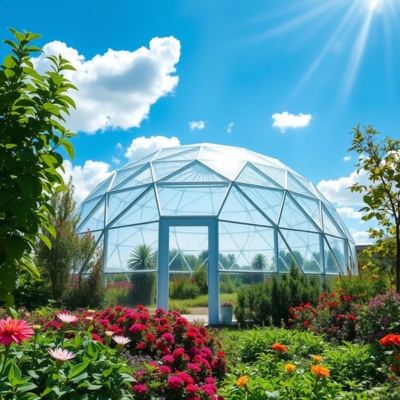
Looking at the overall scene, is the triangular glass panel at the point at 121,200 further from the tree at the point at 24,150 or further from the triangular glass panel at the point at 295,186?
the tree at the point at 24,150

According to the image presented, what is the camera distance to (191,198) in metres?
14.6

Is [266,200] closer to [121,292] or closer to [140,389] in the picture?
[121,292]

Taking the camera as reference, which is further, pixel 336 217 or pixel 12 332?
pixel 336 217

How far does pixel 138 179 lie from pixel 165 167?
118 cm

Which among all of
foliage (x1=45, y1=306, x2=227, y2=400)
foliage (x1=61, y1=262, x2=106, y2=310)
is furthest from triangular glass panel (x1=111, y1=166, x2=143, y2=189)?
foliage (x1=45, y1=306, x2=227, y2=400)

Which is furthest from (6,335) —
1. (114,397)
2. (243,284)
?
(243,284)

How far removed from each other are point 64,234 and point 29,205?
9.37 metres

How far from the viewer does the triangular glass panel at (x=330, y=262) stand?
16.7m

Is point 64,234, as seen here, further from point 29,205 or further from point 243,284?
point 29,205

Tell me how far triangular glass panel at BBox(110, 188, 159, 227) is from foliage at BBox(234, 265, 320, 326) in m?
4.11

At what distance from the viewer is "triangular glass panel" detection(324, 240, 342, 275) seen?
659 inches

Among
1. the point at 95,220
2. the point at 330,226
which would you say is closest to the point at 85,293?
the point at 95,220

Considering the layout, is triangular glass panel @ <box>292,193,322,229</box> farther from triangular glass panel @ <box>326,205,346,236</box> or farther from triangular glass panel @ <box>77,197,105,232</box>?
triangular glass panel @ <box>77,197,105,232</box>

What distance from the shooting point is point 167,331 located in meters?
5.19
